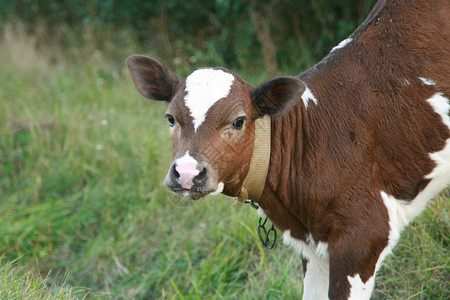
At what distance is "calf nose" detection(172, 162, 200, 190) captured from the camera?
279 cm

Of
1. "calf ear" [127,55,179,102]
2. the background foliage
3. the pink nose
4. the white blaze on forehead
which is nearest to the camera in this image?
the pink nose

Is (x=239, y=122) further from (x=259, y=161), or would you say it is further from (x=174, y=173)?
(x=174, y=173)

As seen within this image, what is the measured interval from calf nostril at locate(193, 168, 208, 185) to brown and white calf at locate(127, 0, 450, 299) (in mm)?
111

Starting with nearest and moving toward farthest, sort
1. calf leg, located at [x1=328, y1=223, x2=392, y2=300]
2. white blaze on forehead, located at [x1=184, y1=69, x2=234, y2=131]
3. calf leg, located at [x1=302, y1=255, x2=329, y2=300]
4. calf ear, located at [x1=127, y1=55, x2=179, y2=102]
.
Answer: white blaze on forehead, located at [x1=184, y1=69, x2=234, y2=131], calf leg, located at [x1=328, y1=223, x2=392, y2=300], calf ear, located at [x1=127, y1=55, x2=179, y2=102], calf leg, located at [x1=302, y1=255, x2=329, y2=300]

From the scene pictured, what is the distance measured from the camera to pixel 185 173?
2.79 metres

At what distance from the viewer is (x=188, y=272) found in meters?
4.58

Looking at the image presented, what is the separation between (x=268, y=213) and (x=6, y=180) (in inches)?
124

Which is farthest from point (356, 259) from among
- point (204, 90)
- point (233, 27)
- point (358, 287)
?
A: point (233, 27)

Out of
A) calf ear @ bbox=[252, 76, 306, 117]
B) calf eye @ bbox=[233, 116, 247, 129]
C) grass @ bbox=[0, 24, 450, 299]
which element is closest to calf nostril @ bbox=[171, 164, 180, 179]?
calf eye @ bbox=[233, 116, 247, 129]

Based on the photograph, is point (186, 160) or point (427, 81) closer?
point (186, 160)

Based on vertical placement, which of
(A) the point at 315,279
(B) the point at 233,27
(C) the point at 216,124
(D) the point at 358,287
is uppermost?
(B) the point at 233,27

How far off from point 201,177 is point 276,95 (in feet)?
2.00

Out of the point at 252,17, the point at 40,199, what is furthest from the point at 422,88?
the point at 252,17

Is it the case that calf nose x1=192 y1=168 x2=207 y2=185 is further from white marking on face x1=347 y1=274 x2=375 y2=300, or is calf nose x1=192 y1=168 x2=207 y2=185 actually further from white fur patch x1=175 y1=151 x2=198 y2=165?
white marking on face x1=347 y1=274 x2=375 y2=300
